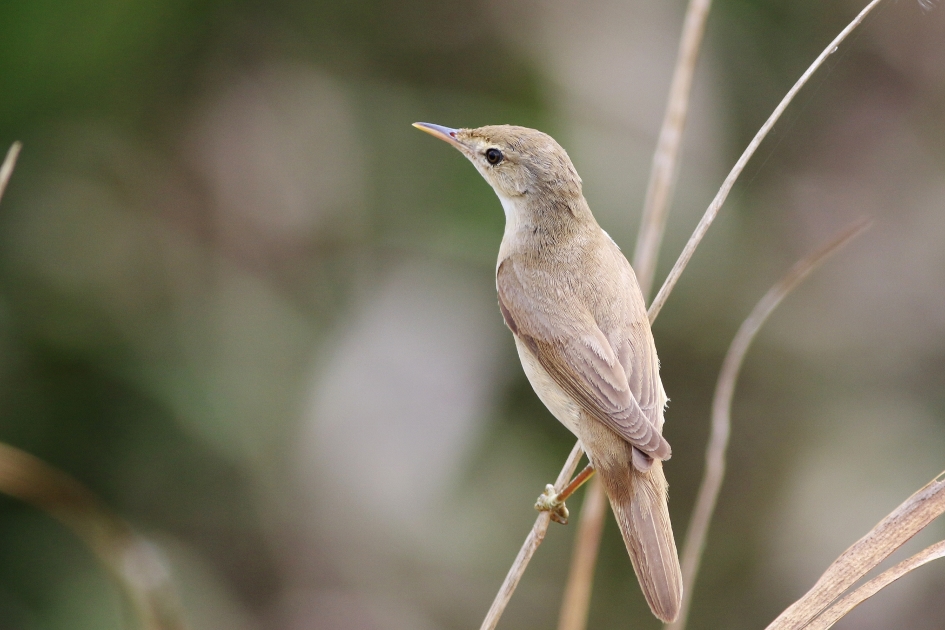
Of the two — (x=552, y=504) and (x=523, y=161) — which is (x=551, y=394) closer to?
(x=552, y=504)

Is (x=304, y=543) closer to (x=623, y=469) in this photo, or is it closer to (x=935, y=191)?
(x=623, y=469)

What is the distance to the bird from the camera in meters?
2.12

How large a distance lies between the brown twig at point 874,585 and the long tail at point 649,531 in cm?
30

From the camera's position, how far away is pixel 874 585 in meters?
1.64

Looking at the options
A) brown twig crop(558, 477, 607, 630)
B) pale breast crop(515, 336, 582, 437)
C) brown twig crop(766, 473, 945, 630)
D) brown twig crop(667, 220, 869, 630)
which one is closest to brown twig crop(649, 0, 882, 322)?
brown twig crop(667, 220, 869, 630)

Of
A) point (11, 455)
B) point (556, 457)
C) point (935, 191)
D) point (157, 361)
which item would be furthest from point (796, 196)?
point (11, 455)

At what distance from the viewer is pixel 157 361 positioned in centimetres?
408

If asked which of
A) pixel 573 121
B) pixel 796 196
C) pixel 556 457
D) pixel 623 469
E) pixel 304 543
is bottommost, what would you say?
pixel 623 469

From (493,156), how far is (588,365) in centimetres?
85

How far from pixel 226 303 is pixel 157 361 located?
471mm

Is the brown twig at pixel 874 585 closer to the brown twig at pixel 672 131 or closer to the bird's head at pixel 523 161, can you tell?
Answer: the brown twig at pixel 672 131

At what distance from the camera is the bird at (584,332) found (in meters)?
2.12

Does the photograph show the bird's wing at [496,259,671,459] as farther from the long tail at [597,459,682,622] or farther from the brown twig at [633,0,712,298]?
the brown twig at [633,0,712,298]

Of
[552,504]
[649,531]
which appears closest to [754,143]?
[649,531]
